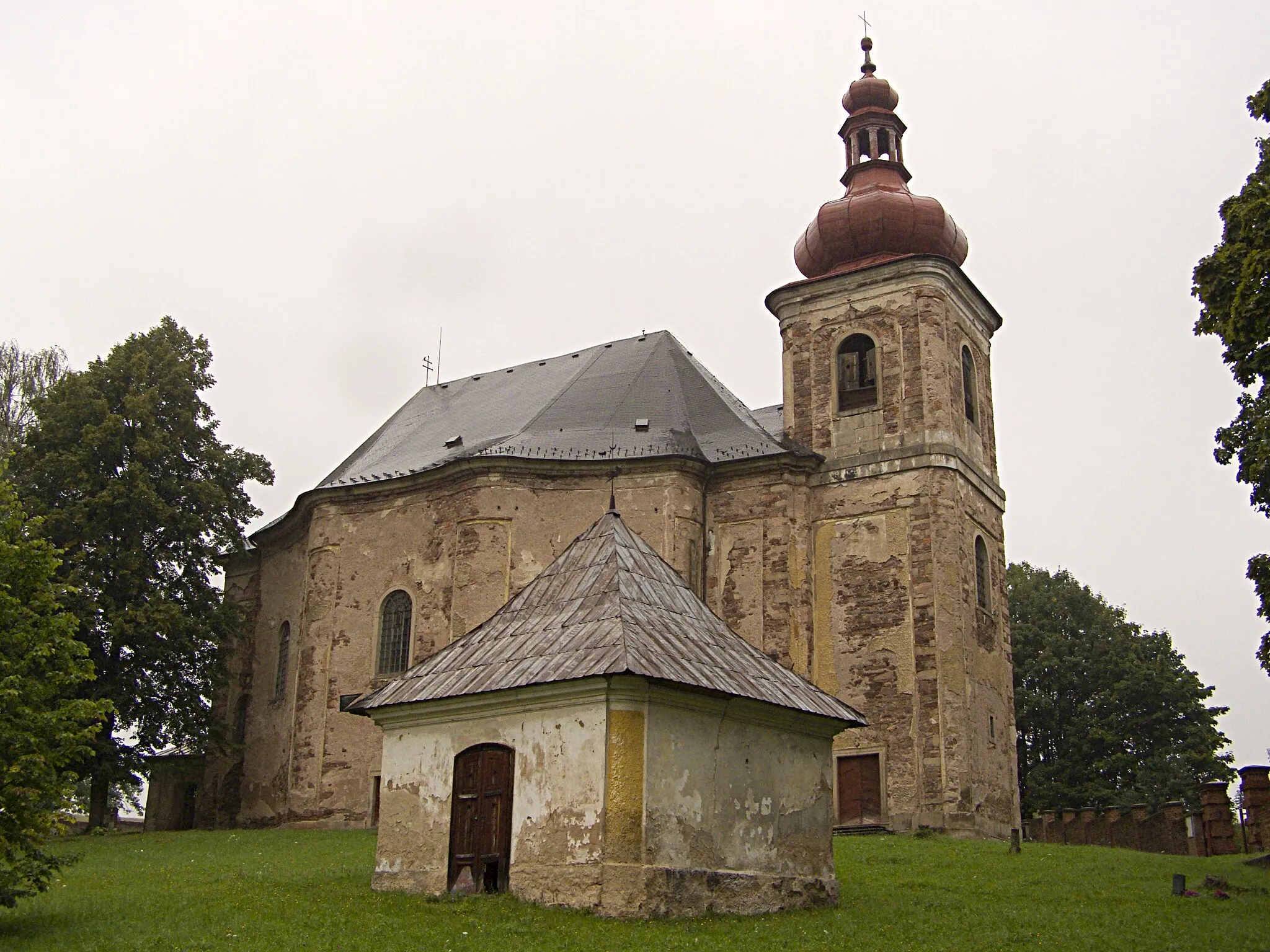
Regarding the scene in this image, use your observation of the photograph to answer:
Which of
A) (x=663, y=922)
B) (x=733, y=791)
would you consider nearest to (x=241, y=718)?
(x=733, y=791)

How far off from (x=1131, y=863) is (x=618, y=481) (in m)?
13.0

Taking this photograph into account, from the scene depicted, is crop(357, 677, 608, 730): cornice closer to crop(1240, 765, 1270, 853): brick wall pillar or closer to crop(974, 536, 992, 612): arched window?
crop(1240, 765, 1270, 853): brick wall pillar

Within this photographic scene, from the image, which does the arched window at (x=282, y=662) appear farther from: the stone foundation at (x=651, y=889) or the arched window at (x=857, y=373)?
the stone foundation at (x=651, y=889)

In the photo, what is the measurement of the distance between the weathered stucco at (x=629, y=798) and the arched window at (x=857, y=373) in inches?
560

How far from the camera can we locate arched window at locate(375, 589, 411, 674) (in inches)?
1118

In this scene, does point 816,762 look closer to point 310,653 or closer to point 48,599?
point 48,599

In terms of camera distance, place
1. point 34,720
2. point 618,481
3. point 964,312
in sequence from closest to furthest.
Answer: point 34,720
point 618,481
point 964,312

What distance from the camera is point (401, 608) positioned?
94.4 ft

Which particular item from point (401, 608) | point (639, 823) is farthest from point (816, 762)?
point (401, 608)

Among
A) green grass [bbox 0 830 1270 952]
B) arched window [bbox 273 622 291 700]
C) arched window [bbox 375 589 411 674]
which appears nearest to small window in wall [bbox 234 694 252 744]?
arched window [bbox 273 622 291 700]

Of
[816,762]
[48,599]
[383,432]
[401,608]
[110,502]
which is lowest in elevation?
[816,762]

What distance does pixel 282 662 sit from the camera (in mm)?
31344

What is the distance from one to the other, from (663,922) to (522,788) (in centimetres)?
213

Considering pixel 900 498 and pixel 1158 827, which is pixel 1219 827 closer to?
pixel 1158 827
